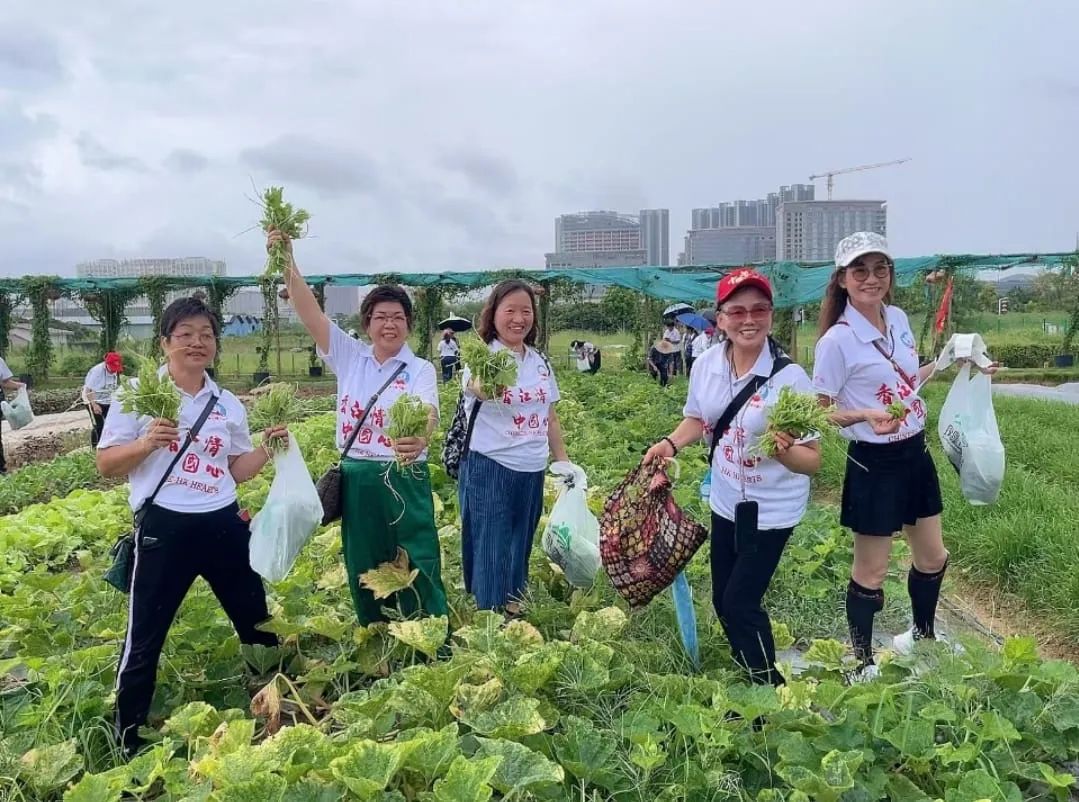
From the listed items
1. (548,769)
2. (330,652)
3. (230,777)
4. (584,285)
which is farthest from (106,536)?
(584,285)

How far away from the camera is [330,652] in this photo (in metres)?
3.24

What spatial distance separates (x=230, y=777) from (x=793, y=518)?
6.12 feet

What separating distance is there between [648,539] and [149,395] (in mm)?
1780

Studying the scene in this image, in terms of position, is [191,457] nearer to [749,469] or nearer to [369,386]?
[369,386]

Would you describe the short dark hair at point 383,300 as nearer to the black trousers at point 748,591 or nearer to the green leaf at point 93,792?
the black trousers at point 748,591

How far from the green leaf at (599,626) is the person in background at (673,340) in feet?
44.8

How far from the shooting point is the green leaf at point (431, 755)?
1.97 meters

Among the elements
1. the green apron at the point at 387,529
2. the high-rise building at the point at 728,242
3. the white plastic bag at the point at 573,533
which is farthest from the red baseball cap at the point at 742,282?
the high-rise building at the point at 728,242

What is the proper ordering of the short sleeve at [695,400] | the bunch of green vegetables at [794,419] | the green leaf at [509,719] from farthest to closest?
the short sleeve at [695,400] → the bunch of green vegetables at [794,419] → the green leaf at [509,719]

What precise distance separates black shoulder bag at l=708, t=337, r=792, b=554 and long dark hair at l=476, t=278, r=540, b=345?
103cm

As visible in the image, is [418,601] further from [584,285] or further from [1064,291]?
[1064,291]

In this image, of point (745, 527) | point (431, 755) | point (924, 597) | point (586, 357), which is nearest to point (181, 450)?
point (431, 755)

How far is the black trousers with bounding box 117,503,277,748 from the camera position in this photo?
2.67 metres

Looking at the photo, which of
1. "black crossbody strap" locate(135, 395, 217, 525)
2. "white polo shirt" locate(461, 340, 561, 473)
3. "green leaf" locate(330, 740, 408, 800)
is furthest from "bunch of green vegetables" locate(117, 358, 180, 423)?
"green leaf" locate(330, 740, 408, 800)
